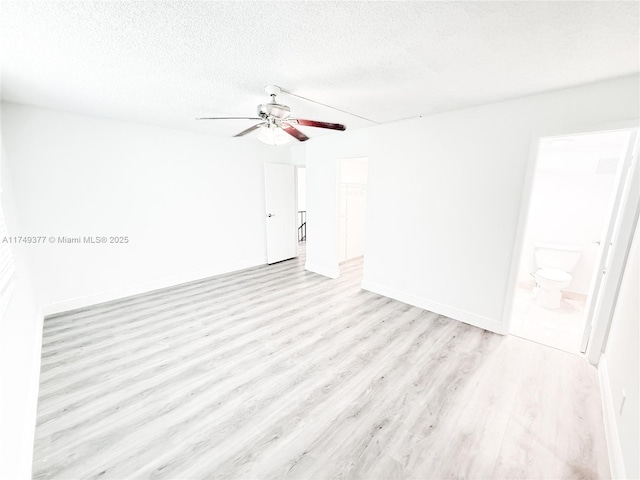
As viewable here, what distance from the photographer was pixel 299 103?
259 centimetres

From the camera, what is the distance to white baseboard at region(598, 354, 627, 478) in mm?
1360

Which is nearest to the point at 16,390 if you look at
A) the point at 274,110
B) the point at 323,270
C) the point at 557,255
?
the point at 274,110

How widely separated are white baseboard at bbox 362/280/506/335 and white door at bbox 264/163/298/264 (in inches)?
83.6

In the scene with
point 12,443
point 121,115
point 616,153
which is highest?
point 121,115

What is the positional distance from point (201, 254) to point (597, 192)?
587 cm

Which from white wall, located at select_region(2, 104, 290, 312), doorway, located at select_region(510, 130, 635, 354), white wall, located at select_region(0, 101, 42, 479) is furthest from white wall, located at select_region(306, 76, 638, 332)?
white wall, located at select_region(0, 101, 42, 479)

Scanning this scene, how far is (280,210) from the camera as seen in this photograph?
17.1 ft

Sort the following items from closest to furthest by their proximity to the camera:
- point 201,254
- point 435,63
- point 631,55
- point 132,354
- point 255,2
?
point 255,2
point 631,55
point 435,63
point 132,354
point 201,254

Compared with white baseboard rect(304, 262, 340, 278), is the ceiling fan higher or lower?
higher

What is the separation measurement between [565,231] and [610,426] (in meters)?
3.06

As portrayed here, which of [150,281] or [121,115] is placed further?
[150,281]

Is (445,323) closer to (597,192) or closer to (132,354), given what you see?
(597,192)

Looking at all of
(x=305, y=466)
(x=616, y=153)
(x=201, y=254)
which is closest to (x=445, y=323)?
(x=305, y=466)

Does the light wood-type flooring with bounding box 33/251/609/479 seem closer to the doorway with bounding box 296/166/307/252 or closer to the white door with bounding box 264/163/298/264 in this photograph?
the white door with bounding box 264/163/298/264
